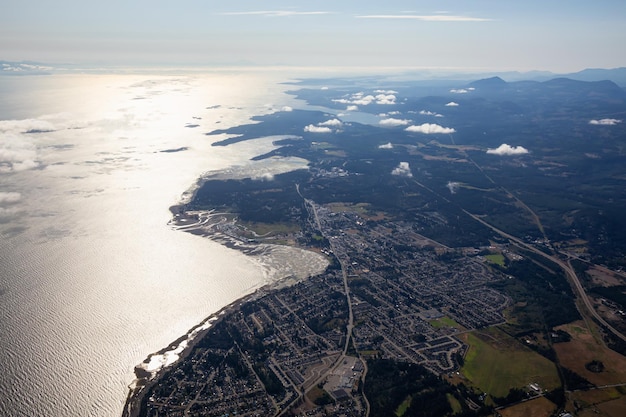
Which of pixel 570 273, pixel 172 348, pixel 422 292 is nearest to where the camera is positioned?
pixel 172 348

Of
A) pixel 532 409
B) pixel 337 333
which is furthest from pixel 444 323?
pixel 532 409

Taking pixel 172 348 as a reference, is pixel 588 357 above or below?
above

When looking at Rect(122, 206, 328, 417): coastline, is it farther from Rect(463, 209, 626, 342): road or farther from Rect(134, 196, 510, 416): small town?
Rect(463, 209, 626, 342): road

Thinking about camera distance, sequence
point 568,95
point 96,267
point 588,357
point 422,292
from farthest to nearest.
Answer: point 568,95 → point 96,267 → point 422,292 → point 588,357

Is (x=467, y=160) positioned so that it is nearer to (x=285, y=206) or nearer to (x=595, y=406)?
(x=285, y=206)

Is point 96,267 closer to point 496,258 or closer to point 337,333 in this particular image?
point 337,333

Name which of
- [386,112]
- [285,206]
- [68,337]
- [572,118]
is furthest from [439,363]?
[386,112]
